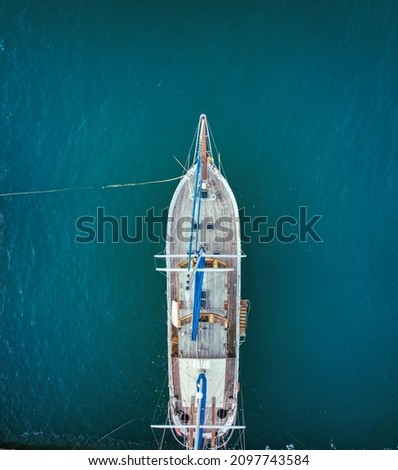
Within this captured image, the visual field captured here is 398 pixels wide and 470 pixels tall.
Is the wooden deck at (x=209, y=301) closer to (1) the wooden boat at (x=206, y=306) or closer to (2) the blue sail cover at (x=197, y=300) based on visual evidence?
(1) the wooden boat at (x=206, y=306)

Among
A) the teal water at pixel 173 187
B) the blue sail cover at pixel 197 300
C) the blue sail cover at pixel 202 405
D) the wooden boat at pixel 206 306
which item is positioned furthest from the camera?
the teal water at pixel 173 187

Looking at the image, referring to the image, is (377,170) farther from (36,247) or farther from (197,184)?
(36,247)

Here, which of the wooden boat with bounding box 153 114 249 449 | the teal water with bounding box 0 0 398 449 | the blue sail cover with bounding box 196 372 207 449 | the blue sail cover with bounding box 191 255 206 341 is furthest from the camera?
the teal water with bounding box 0 0 398 449

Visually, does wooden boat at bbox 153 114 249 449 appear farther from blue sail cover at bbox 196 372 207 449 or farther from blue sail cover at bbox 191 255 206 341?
blue sail cover at bbox 196 372 207 449

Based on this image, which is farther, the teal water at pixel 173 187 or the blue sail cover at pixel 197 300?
the teal water at pixel 173 187

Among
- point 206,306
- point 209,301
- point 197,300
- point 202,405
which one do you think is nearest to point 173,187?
point 209,301

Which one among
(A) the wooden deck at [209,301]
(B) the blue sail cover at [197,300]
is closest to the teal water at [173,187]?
(A) the wooden deck at [209,301]

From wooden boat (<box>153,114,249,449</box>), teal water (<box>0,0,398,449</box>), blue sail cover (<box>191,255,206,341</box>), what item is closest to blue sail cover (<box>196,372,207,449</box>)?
wooden boat (<box>153,114,249,449</box>)
